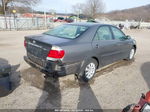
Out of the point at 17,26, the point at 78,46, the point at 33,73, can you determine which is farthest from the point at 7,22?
the point at 78,46

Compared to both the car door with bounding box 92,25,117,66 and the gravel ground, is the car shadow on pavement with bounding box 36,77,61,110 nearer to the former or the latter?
the gravel ground

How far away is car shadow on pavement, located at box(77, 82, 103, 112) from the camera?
2.99 meters

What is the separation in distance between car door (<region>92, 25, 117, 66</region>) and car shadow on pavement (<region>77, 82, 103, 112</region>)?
103 centimetres

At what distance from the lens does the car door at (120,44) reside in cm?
490

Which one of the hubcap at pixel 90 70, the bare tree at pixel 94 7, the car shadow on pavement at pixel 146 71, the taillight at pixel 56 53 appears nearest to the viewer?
the taillight at pixel 56 53

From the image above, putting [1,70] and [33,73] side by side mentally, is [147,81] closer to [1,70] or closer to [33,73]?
[33,73]

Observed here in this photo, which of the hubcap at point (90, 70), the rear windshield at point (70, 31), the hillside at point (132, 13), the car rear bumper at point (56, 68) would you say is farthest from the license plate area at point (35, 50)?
the hillside at point (132, 13)

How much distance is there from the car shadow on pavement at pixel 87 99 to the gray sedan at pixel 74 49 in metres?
0.41

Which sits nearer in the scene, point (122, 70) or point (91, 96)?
point (91, 96)

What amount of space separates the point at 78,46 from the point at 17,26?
19.2 metres

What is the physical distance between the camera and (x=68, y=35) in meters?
3.96

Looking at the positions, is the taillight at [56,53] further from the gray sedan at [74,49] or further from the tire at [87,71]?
the tire at [87,71]

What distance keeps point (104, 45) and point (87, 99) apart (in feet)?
5.75

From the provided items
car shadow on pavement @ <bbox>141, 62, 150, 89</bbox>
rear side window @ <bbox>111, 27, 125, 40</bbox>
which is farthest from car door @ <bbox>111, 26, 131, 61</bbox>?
car shadow on pavement @ <bbox>141, 62, 150, 89</bbox>
